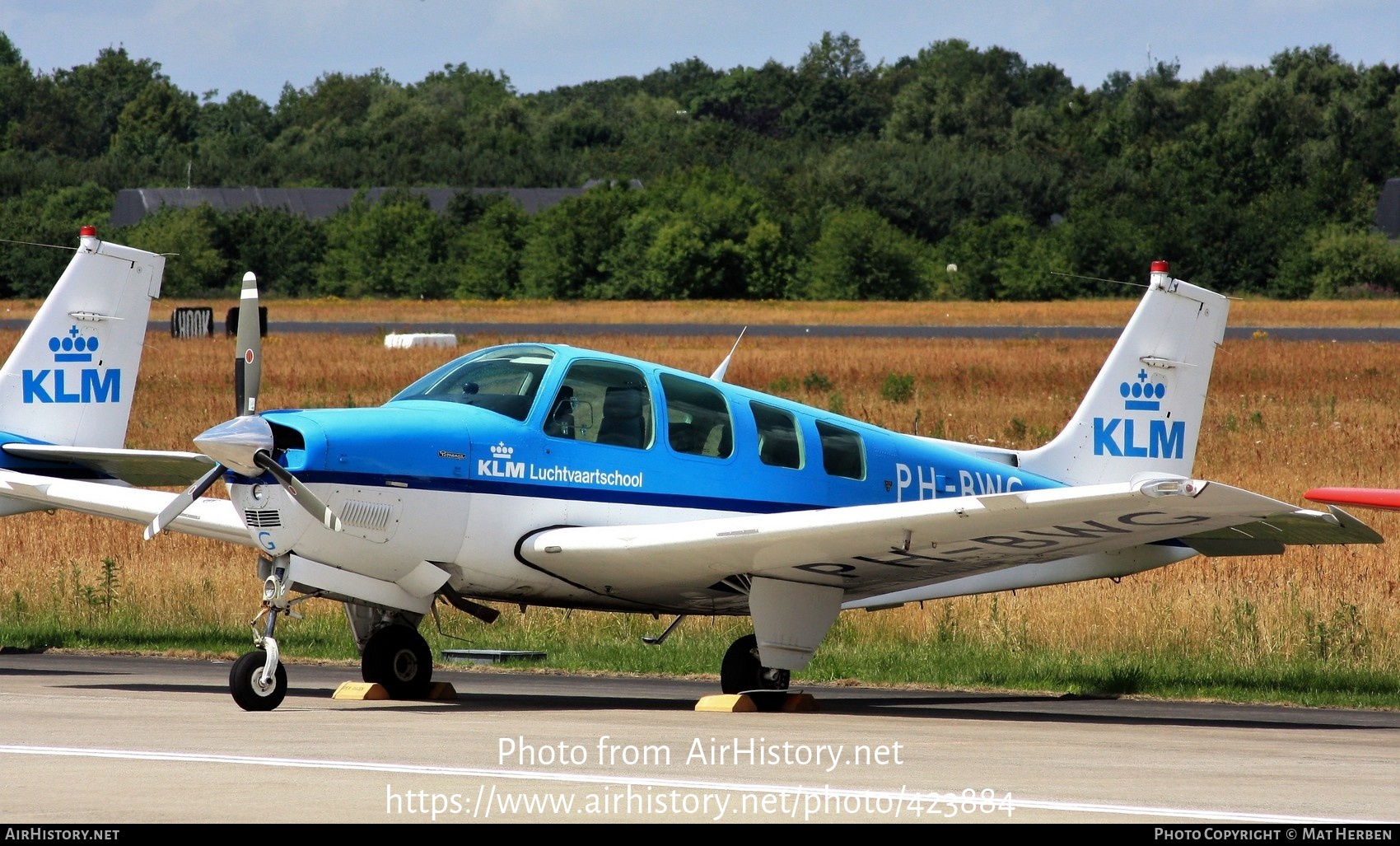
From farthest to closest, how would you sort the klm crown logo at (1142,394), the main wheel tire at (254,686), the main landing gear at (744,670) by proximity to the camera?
the klm crown logo at (1142,394)
the main landing gear at (744,670)
the main wheel tire at (254,686)

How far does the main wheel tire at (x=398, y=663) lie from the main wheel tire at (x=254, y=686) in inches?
48.0

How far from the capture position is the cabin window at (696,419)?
11578 millimetres

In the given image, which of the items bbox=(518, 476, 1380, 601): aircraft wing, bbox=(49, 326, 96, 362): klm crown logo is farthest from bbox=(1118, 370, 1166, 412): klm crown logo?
bbox=(49, 326, 96, 362): klm crown logo

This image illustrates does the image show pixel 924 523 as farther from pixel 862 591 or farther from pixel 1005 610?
pixel 1005 610

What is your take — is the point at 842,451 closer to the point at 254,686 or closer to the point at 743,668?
the point at 743,668

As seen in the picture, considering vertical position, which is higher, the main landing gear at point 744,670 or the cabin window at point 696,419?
the cabin window at point 696,419

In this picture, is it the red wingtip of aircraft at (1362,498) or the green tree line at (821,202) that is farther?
the green tree line at (821,202)

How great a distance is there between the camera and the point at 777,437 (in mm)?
11961

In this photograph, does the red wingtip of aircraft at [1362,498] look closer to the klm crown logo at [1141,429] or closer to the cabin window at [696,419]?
the klm crown logo at [1141,429]

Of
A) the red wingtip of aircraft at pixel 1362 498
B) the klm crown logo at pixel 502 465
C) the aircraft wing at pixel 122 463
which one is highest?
the klm crown logo at pixel 502 465

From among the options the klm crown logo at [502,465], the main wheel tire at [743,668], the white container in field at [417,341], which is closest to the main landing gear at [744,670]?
the main wheel tire at [743,668]

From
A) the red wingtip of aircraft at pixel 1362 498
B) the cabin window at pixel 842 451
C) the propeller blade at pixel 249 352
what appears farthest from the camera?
the red wingtip of aircraft at pixel 1362 498

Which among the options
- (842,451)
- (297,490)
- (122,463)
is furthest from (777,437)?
(122,463)

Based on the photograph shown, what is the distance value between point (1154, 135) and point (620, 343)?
70.6m
